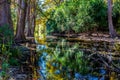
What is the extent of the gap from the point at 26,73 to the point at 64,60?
140cm

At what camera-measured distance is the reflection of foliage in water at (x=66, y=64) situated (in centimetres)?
614

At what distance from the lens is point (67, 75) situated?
6105mm

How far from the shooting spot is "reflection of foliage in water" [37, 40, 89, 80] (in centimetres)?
614

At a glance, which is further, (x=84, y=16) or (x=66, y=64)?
A: (x=84, y=16)

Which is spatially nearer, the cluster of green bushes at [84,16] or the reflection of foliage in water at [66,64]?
the reflection of foliage in water at [66,64]

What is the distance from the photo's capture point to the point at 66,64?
23.5ft

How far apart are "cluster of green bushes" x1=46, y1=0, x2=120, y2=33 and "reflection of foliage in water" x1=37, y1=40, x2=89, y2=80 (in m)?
15.3

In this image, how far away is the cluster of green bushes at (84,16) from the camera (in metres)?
23.5

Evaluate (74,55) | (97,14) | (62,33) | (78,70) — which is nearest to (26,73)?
(78,70)

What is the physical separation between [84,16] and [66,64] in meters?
16.5

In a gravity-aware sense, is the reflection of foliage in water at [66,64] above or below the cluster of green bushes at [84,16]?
below

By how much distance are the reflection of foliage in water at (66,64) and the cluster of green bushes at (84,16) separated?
1529cm

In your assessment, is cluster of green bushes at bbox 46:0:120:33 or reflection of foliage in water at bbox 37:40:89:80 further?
cluster of green bushes at bbox 46:0:120:33

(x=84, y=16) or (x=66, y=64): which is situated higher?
(x=84, y=16)
